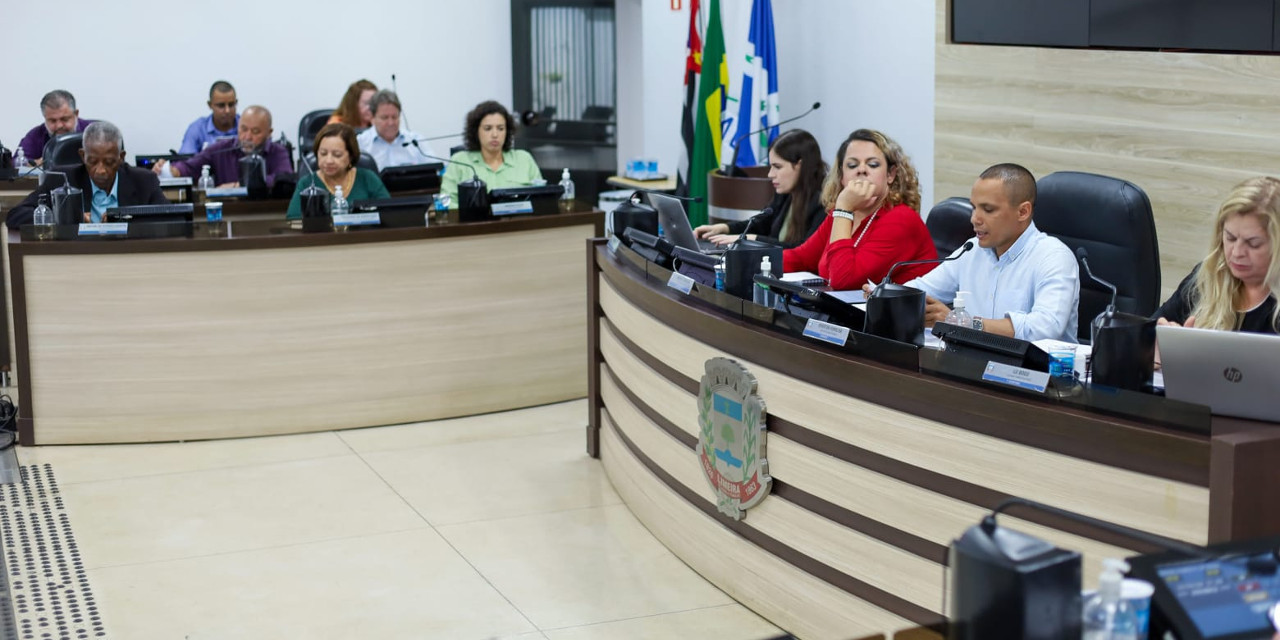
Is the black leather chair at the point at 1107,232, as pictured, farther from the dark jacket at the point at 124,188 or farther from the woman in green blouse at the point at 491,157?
the dark jacket at the point at 124,188

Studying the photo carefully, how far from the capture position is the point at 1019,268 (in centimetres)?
374

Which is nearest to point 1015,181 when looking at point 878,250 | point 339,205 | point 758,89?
point 878,250

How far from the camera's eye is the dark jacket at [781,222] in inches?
198

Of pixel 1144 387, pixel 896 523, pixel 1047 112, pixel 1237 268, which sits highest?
pixel 1047 112

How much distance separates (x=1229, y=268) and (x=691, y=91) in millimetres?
5214

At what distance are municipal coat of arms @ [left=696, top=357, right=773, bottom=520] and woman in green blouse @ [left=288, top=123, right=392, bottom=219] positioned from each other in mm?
2611

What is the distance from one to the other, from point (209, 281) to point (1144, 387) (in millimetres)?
3708

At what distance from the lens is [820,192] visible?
16.5 ft

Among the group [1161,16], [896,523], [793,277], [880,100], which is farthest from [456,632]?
[880,100]

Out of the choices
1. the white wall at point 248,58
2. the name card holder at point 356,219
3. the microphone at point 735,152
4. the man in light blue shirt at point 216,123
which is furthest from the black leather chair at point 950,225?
the white wall at point 248,58

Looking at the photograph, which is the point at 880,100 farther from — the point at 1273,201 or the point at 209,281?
the point at 1273,201

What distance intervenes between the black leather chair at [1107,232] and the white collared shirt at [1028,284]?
0.35 ft

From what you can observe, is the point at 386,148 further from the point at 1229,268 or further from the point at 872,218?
the point at 1229,268

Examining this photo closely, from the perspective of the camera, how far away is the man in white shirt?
25.7 ft
